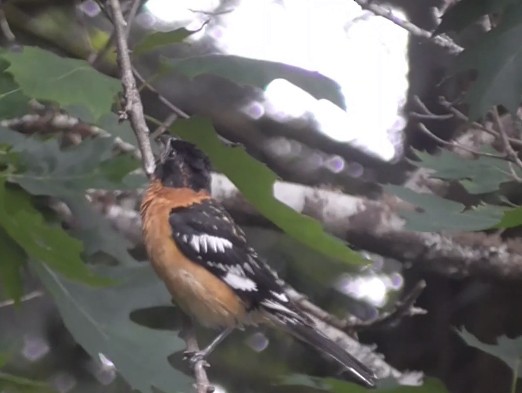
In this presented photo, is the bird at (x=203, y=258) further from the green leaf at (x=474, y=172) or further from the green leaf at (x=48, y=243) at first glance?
the green leaf at (x=48, y=243)

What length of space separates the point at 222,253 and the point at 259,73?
37.0 inches

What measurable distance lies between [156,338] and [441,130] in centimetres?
207

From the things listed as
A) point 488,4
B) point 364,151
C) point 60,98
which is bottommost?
point 364,151

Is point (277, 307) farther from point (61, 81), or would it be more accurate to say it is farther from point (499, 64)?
point (61, 81)

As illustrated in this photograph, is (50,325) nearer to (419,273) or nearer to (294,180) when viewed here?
(294,180)

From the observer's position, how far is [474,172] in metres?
1.98

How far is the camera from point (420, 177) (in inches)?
125

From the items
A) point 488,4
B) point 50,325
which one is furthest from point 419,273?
point 488,4

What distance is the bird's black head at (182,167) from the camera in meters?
2.32

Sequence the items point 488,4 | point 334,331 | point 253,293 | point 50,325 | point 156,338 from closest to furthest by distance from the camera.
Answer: point 156,338, point 488,4, point 253,293, point 334,331, point 50,325

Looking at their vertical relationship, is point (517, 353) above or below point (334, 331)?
above

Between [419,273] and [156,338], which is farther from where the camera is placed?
[419,273]

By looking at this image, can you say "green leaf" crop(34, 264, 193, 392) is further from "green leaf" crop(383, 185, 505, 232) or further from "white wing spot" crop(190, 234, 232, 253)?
Answer: "white wing spot" crop(190, 234, 232, 253)

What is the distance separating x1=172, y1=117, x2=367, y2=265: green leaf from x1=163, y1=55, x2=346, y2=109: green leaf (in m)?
0.12
